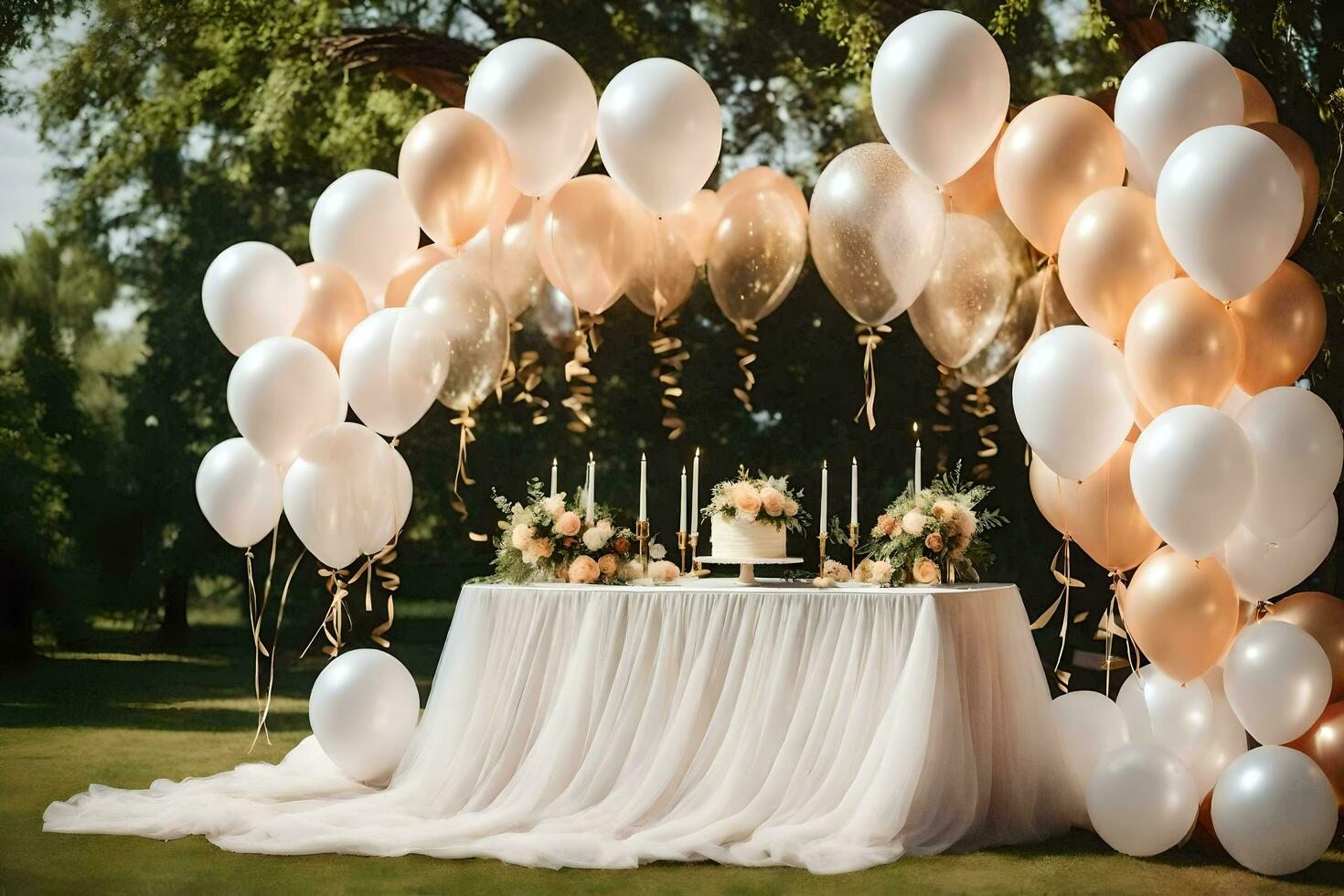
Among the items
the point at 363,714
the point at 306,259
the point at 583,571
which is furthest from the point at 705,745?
the point at 306,259

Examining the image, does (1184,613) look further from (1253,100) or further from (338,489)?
(338,489)

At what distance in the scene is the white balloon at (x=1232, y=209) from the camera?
3926 millimetres

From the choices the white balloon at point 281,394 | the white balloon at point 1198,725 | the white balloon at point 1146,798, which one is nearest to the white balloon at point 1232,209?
the white balloon at point 1198,725

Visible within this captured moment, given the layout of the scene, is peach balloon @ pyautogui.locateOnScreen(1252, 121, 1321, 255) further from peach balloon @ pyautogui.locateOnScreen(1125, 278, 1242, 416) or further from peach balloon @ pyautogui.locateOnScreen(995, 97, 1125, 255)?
peach balloon @ pyautogui.locateOnScreen(1125, 278, 1242, 416)

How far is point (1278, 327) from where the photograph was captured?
4.36 meters

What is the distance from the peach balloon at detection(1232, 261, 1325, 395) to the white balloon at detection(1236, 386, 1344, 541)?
17 cm

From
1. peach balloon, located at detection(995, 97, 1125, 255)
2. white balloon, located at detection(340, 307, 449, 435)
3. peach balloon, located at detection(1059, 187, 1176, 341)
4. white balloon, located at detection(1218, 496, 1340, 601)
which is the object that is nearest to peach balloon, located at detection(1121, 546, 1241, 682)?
white balloon, located at detection(1218, 496, 1340, 601)

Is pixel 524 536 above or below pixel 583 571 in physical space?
above

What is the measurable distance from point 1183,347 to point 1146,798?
55.8 inches

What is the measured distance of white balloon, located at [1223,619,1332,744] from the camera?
4.16 metres

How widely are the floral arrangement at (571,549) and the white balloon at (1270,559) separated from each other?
197cm

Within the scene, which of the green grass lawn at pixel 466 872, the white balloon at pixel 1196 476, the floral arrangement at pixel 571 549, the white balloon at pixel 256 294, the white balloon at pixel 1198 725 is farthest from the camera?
the floral arrangement at pixel 571 549

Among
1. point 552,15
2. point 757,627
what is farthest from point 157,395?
point 757,627

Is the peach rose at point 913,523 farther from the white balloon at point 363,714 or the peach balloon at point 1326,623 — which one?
the white balloon at point 363,714
